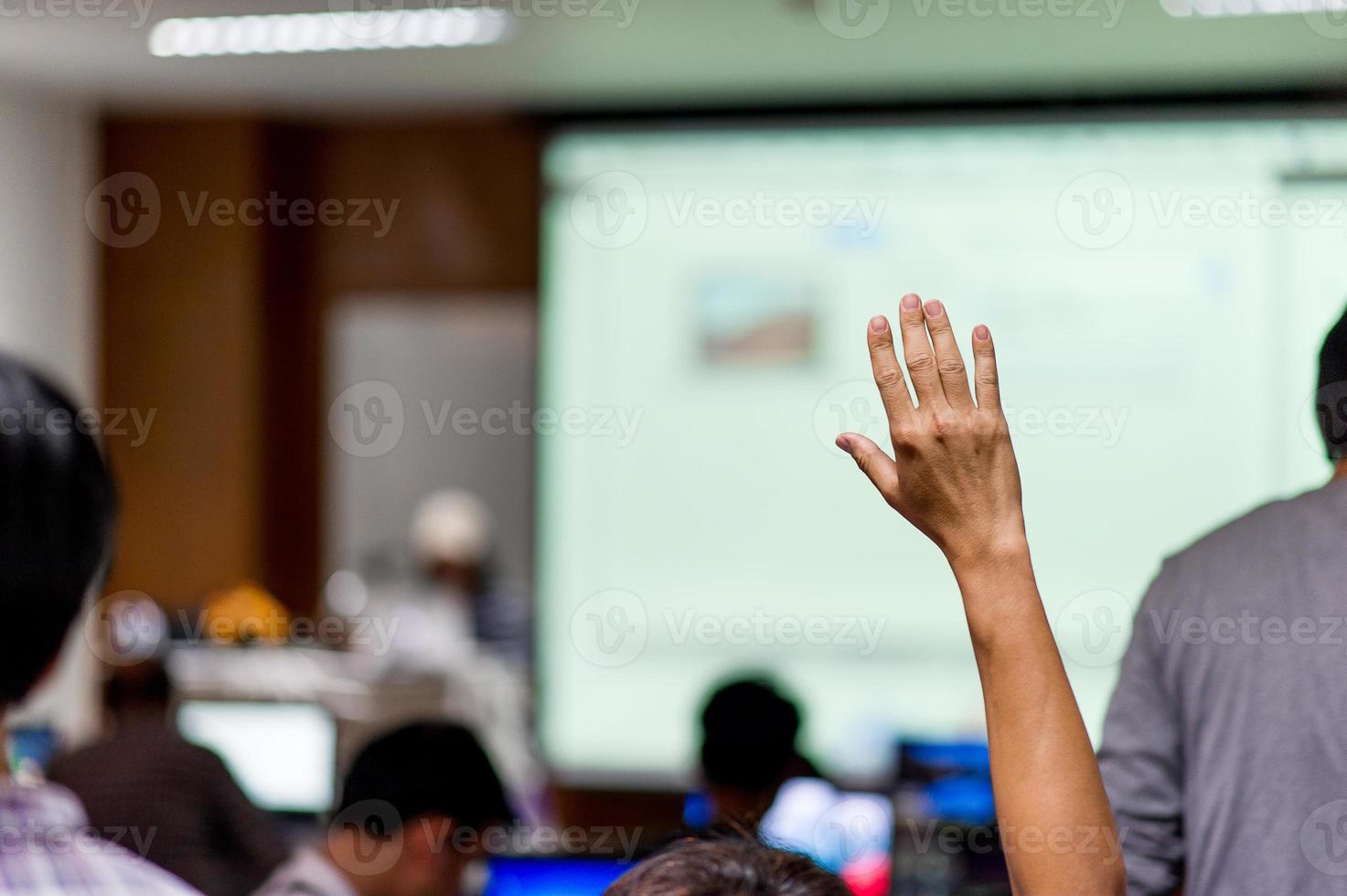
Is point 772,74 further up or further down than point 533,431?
further up

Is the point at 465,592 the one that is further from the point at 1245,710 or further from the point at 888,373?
the point at 888,373

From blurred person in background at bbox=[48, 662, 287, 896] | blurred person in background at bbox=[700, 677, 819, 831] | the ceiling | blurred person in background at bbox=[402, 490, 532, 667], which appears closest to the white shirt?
blurred person in background at bbox=[48, 662, 287, 896]

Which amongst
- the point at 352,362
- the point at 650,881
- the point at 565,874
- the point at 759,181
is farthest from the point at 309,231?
the point at 650,881

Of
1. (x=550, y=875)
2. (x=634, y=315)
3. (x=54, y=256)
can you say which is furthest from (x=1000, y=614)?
→ (x=54, y=256)

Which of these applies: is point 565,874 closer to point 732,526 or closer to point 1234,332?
point 732,526

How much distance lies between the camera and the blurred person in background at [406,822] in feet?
6.39

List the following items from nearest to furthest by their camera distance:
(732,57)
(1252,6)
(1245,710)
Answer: (1245,710), (1252,6), (732,57)

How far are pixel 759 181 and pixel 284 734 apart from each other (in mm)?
2435

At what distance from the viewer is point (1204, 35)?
411cm

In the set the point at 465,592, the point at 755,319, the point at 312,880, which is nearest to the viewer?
the point at 312,880

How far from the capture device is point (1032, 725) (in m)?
0.84

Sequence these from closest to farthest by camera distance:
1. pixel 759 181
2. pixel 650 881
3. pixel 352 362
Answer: pixel 650 881 < pixel 759 181 < pixel 352 362

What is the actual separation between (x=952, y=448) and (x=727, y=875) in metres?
0.28

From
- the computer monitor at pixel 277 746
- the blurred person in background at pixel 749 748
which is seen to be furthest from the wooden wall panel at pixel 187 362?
the blurred person in background at pixel 749 748
